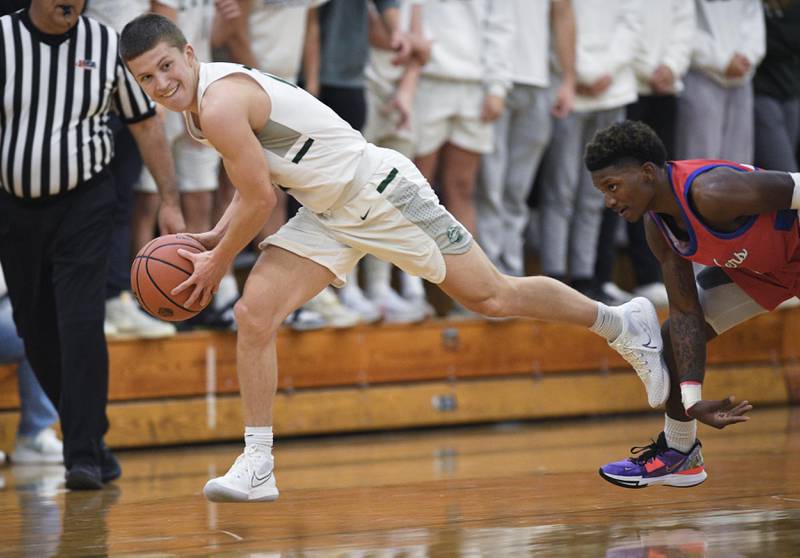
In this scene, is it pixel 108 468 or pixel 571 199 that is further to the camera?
pixel 571 199

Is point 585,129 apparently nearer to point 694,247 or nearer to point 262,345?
point 694,247

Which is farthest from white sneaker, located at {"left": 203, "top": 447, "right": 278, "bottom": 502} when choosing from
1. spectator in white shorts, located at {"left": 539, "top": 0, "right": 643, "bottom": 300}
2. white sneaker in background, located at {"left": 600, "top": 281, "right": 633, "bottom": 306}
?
white sneaker in background, located at {"left": 600, "top": 281, "right": 633, "bottom": 306}

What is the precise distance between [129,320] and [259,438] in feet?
7.74

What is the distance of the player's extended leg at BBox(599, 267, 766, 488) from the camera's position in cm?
429

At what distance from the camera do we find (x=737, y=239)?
13.1 ft

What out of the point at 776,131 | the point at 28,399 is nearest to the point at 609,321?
the point at 28,399

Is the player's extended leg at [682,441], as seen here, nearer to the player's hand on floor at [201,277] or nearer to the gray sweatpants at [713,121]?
the player's hand on floor at [201,277]

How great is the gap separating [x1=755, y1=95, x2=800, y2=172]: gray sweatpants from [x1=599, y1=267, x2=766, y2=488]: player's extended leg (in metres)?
3.92

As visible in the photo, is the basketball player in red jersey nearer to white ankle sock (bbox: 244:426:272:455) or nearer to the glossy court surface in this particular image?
the glossy court surface

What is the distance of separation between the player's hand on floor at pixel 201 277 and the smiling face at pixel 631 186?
1.25m

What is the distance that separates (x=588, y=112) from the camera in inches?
297

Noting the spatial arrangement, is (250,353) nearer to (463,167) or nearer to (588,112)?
(463,167)

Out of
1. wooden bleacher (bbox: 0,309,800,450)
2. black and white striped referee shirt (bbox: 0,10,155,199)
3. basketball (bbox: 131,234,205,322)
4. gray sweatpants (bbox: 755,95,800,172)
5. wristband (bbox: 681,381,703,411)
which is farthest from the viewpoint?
gray sweatpants (bbox: 755,95,800,172)

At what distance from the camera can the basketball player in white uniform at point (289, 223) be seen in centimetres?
398
